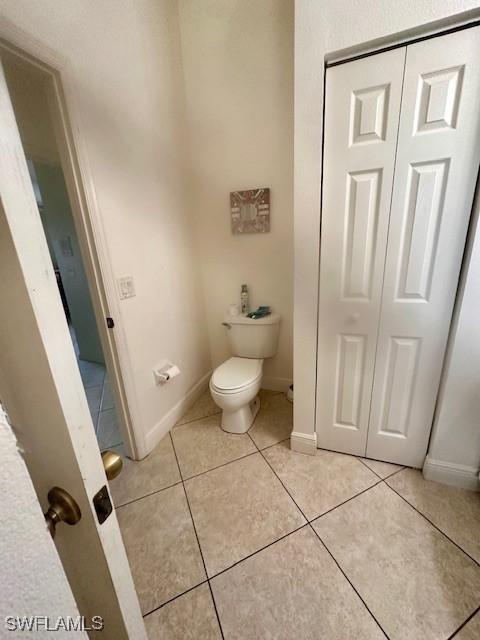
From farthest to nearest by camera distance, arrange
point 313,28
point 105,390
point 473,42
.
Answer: point 105,390
point 313,28
point 473,42

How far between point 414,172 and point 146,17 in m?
1.69

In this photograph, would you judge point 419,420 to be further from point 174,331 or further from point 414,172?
point 174,331

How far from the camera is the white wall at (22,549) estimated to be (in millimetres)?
261

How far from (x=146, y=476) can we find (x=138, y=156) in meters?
1.85

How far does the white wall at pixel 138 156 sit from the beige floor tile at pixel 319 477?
847 millimetres

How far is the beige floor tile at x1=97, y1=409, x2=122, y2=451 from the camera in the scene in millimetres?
1777

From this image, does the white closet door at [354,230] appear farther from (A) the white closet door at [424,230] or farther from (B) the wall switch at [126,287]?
(B) the wall switch at [126,287]

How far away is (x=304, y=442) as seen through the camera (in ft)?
5.17

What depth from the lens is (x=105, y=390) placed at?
96.7 inches

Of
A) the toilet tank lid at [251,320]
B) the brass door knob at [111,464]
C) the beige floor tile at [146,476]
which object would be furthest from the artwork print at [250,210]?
the brass door knob at [111,464]

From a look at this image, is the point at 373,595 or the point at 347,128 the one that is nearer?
the point at 373,595

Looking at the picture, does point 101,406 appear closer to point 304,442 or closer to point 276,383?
point 276,383

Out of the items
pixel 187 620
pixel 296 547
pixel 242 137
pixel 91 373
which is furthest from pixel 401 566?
pixel 91 373

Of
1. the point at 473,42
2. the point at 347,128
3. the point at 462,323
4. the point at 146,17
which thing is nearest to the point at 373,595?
the point at 462,323
